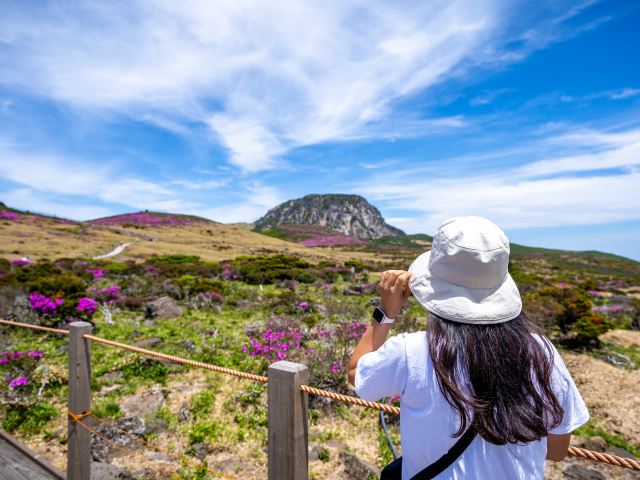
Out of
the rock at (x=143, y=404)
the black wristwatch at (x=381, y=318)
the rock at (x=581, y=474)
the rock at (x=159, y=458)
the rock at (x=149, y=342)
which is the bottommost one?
the rock at (x=581, y=474)

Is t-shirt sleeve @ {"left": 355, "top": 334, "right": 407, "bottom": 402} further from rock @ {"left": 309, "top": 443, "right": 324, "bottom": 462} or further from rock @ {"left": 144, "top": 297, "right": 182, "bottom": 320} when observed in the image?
rock @ {"left": 144, "top": 297, "right": 182, "bottom": 320}

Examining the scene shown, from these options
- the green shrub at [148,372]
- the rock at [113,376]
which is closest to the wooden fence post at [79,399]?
the green shrub at [148,372]

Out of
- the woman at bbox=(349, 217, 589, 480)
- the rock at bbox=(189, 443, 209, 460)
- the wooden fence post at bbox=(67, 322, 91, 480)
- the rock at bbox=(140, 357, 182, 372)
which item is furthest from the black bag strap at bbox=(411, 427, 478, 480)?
the rock at bbox=(140, 357, 182, 372)

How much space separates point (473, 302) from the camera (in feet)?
3.45

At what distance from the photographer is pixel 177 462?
3.48 meters

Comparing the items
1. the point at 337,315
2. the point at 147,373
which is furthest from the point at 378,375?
the point at 337,315

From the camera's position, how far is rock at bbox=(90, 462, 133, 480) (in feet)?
9.71

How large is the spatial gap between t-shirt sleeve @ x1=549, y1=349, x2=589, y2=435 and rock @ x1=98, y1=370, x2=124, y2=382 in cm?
592

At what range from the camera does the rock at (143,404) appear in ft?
14.0

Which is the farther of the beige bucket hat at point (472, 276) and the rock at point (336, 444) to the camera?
the rock at point (336, 444)

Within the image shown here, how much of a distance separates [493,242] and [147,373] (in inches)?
234

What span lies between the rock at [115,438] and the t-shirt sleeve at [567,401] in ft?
13.9

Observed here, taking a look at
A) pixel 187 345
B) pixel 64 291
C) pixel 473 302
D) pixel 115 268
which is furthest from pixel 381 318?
pixel 115 268

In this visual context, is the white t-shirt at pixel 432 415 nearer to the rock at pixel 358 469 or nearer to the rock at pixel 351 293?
the rock at pixel 358 469
